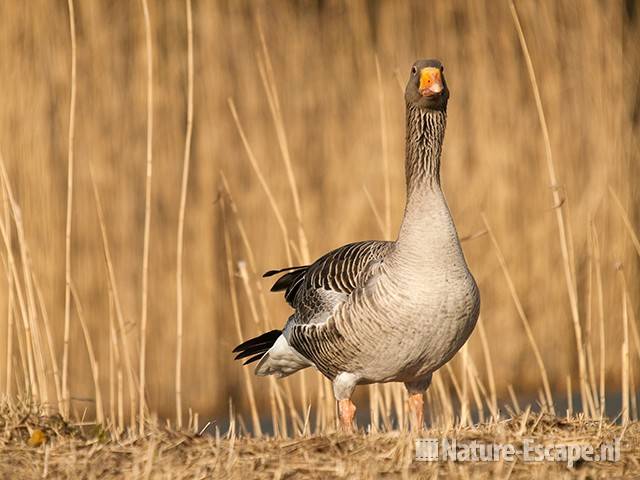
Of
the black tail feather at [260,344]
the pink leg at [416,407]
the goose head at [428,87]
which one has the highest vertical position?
the goose head at [428,87]

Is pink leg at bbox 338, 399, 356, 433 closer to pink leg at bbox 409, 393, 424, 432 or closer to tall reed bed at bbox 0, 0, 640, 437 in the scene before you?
pink leg at bbox 409, 393, 424, 432

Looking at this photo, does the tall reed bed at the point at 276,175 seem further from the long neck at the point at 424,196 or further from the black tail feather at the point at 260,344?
the long neck at the point at 424,196

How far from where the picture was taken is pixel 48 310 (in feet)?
23.3

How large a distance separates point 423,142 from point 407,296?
0.81m

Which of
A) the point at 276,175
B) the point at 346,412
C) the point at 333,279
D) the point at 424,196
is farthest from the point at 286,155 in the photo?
the point at 276,175

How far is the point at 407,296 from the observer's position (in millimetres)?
5000

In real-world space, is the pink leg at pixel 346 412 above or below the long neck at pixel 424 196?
below

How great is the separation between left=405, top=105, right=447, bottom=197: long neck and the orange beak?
0.22 m

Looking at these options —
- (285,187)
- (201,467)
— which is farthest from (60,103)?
(201,467)

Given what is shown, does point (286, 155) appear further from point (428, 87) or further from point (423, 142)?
point (428, 87)

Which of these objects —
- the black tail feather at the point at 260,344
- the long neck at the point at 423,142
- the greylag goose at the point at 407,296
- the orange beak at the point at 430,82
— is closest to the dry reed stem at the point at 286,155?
the black tail feather at the point at 260,344

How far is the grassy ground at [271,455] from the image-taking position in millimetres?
4074

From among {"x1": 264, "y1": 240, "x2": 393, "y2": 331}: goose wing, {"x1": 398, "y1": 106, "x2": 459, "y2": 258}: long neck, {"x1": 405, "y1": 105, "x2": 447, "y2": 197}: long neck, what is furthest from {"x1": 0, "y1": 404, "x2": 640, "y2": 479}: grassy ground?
{"x1": 405, "y1": 105, "x2": 447, "y2": 197}: long neck

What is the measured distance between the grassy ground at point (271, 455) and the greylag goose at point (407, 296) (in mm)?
542
